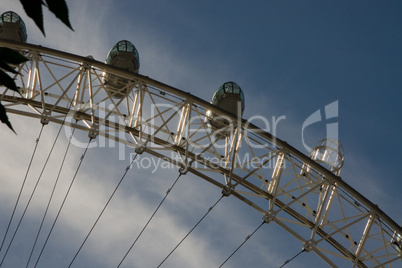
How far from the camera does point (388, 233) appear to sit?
24.3 meters

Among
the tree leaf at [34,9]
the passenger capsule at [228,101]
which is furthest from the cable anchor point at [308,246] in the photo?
the tree leaf at [34,9]

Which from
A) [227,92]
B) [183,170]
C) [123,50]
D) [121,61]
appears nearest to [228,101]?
[227,92]

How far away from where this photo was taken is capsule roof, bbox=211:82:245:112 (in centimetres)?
2453

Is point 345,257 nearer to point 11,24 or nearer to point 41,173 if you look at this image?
point 41,173

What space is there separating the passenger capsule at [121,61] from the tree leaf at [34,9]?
19460 mm

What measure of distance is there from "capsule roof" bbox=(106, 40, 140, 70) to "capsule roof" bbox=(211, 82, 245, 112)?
3.51 meters

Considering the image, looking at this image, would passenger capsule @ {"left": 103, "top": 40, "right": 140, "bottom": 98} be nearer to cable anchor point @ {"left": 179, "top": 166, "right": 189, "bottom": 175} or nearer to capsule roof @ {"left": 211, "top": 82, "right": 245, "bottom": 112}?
capsule roof @ {"left": 211, "top": 82, "right": 245, "bottom": 112}

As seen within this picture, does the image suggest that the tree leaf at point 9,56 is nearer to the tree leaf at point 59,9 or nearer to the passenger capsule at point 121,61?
the tree leaf at point 59,9

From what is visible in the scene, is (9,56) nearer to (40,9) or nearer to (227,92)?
(40,9)

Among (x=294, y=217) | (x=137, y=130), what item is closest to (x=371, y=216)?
(x=294, y=217)

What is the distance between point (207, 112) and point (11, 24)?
9209mm

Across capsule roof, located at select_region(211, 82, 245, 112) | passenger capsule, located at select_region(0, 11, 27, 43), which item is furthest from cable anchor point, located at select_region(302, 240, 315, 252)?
passenger capsule, located at select_region(0, 11, 27, 43)

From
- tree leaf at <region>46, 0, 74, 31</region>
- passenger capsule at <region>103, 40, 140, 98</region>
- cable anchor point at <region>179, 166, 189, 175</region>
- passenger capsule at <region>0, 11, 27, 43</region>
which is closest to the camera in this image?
tree leaf at <region>46, 0, 74, 31</region>

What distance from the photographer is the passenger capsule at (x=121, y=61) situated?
76.0 ft
